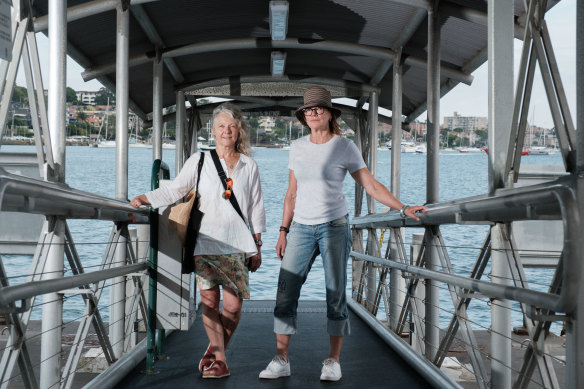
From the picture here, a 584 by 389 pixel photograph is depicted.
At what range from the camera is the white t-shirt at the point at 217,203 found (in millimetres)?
4020

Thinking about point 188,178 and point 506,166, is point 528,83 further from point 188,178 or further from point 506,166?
point 188,178

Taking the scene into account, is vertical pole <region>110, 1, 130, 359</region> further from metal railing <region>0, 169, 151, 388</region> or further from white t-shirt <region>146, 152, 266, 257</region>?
white t-shirt <region>146, 152, 266, 257</region>

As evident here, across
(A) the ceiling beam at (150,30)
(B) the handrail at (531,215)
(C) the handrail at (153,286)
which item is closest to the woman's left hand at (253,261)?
(C) the handrail at (153,286)

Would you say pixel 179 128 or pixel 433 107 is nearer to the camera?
pixel 433 107

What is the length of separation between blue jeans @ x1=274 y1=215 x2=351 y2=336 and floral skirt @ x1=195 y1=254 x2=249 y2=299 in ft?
0.75

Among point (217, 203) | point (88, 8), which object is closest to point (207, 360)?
point (217, 203)

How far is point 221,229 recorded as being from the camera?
4023 mm

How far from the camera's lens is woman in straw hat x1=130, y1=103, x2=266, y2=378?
4020 millimetres

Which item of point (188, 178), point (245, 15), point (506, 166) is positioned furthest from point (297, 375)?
point (245, 15)

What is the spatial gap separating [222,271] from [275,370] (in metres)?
0.64

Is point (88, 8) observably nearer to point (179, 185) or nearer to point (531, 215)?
point (179, 185)

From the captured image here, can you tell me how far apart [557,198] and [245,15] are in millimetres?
5469

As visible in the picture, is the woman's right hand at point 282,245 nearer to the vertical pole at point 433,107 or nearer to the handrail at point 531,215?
the handrail at point 531,215

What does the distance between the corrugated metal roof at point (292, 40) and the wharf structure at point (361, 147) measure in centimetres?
2
